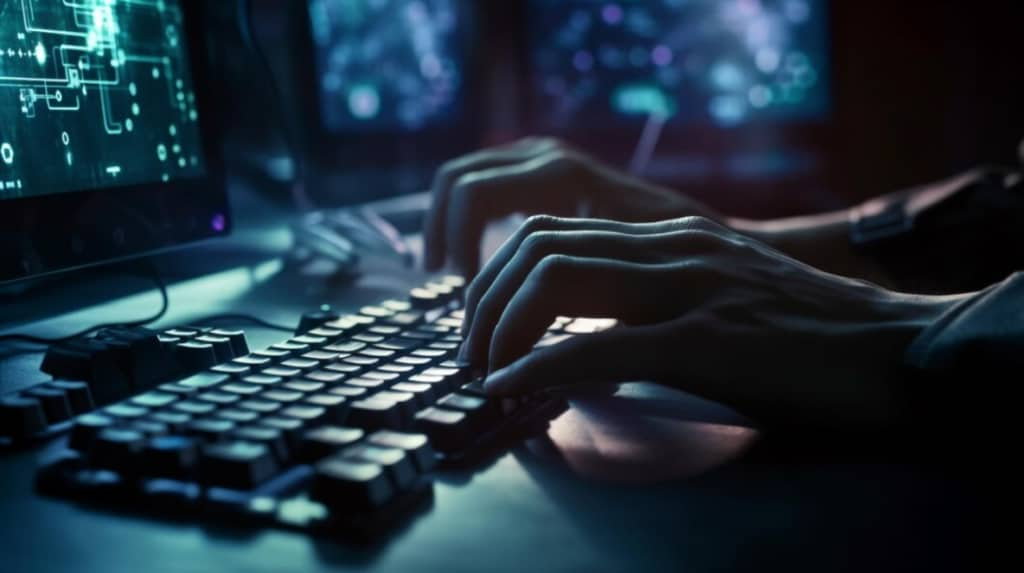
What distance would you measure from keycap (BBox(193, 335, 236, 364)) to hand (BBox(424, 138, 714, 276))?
34cm

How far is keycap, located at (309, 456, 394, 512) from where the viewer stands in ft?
1.17

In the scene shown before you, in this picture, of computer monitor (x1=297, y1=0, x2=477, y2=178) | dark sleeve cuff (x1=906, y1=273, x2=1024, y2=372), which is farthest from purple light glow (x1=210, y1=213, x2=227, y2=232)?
dark sleeve cuff (x1=906, y1=273, x2=1024, y2=372)

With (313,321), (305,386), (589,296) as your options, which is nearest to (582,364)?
(589,296)

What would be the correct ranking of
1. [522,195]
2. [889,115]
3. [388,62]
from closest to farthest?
[522,195]
[388,62]
[889,115]

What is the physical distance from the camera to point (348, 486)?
1.17 feet

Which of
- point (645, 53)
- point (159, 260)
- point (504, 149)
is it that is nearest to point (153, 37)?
point (159, 260)

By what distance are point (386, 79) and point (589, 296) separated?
0.87m

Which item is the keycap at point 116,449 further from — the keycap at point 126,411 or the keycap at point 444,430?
the keycap at point 444,430

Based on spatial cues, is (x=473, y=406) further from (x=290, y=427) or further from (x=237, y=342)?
(x=237, y=342)

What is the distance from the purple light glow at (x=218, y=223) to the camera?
2.72 feet

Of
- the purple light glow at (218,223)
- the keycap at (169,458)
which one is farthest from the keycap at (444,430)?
the purple light glow at (218,223)

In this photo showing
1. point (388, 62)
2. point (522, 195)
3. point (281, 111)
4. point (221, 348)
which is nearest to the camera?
point (221, 348)

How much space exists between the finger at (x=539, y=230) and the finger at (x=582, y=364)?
0.32 feet

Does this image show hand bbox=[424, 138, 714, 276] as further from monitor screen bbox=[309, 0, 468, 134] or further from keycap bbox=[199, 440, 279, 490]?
keycap bbox=[199, 440, 279, 490]
